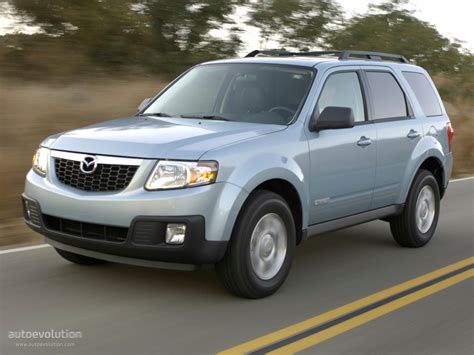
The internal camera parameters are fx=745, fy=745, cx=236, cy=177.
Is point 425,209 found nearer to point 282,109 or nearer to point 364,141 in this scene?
point 364,141

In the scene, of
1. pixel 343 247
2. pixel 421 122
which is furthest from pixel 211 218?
pixel 421 122

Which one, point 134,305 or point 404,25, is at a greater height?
point 404,25

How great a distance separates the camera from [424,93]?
25.1ft

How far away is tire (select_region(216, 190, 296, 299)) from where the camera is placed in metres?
5.05

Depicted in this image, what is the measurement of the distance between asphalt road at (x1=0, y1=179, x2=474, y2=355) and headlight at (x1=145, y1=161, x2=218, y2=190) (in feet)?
2.77

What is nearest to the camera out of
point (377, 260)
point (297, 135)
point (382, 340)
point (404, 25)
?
point (382, 340)

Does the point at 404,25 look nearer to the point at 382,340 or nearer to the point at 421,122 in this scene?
the point at 421,122

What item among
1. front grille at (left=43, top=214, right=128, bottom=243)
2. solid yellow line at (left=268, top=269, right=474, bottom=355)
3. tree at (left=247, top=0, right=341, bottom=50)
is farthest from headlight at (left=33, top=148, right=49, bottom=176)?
tree at (left=247, top=0, right=341, bottom=50)

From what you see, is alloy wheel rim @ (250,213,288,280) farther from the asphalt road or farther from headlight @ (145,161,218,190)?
headlight @ (145,161,218,190)

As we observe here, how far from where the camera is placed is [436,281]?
6012 millimetres

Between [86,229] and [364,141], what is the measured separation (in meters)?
2.55

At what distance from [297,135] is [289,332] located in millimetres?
1625

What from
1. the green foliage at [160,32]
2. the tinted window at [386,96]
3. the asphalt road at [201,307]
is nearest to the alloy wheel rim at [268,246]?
the asphalt road at [201,307]

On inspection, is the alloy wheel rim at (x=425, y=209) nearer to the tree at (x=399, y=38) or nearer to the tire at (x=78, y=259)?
the tire at (x=78, y=259)
